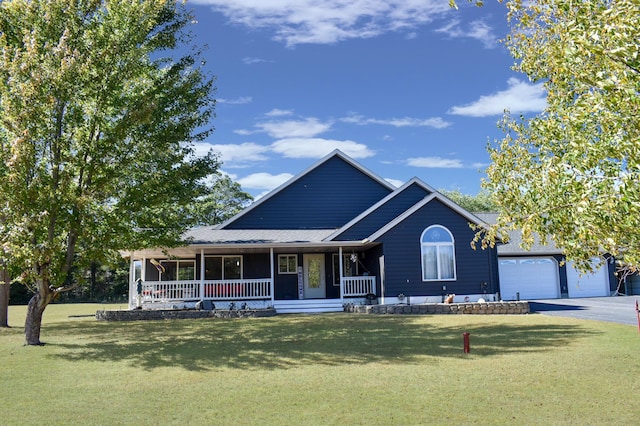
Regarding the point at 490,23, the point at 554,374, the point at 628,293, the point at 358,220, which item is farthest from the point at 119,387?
the point at 628,293

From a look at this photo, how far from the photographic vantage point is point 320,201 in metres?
25.6

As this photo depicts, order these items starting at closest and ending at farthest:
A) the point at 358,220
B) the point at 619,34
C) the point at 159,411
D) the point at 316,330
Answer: the point at 619,34 → the point at 159,411 → the point at 316,330 → the point at 358,220

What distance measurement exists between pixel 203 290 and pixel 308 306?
15.0 ft

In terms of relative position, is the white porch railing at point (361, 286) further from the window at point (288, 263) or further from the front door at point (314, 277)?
the window at point (288, 263)

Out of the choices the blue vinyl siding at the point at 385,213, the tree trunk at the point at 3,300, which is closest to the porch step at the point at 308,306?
the blue vinyl siding at the point at 385,213

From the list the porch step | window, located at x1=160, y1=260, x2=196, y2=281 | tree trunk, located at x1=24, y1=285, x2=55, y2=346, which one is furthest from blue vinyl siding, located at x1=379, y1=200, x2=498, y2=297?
tree trunk, located at x1=24, y1=285, x2=55, y2=346

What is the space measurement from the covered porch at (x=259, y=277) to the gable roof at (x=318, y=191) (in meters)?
1.71

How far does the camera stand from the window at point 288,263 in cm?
2430

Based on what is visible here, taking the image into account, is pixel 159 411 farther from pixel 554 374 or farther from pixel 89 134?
pixel 89 134

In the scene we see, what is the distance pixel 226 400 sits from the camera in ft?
24.0

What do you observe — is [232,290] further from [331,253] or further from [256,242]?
[331,253]

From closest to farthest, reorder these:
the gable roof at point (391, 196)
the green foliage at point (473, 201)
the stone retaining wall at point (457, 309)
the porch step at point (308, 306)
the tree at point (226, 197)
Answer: the stone retaining wall at point (457, 309), the porch step at point (308, 306), the gable roof at point (391, 196), the tree at point (226, 197), the green foliage at point (473, 201)

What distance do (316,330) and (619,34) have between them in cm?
1198

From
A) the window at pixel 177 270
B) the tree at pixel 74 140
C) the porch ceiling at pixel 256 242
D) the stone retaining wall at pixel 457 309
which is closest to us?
the tree at pixel 74 140
